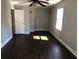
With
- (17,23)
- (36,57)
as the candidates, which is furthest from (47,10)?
(36,57)

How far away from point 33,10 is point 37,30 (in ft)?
7.02

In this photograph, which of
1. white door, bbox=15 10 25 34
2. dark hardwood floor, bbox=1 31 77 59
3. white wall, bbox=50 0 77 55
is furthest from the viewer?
white door, bbox=15 10 25 34

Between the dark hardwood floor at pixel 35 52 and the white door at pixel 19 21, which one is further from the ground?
the white door at pixel 19 21

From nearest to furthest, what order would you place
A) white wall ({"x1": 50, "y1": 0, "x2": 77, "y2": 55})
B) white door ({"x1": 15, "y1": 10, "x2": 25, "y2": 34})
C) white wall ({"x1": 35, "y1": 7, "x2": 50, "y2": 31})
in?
white wall ({"x1": 50, "y1": 0, "x2": 77, "y2": 55}), white door ({"x1": 15, "y1": 10, "x2": 25, "y2": 34}), white wall ({"x1": 35, "y1": 7, "x2": 50, "y2": 31})

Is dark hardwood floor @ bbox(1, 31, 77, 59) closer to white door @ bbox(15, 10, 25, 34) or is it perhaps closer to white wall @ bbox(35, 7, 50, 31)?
white door @ bbox(15, 10, 25, 34)

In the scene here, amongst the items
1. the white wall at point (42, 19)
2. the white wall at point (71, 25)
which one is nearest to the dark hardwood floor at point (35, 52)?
Answer: the white wall at point (71, 25)

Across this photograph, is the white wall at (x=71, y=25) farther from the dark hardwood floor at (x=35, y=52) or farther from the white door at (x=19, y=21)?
Result: the white door at (x=19, y=21)

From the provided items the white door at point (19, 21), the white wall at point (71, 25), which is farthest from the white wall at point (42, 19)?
the white wall at point (71, 25)

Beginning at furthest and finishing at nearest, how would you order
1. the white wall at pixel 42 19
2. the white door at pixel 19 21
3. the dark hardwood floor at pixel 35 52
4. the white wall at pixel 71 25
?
the white wall at pixel 42 19 → the white door at pixel 19 21 → the white wall at pixel 71 25 → the dark hardwood floor at pixel 35 52

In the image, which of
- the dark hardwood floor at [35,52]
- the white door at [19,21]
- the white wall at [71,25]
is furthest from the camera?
the white door at [19,21]

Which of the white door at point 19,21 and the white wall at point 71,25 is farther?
the white door at point 19,21

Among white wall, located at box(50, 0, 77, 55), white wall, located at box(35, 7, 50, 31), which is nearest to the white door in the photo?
white wall, located at box(35, 7, 50, 31)

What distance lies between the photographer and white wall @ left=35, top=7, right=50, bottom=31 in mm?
11188

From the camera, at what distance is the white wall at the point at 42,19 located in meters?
11.2
